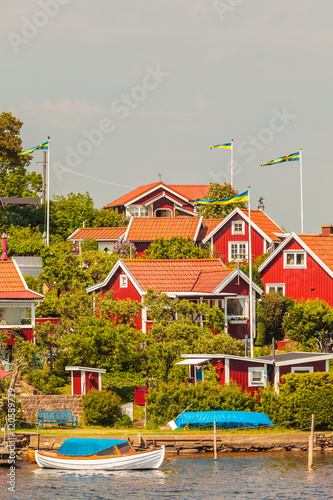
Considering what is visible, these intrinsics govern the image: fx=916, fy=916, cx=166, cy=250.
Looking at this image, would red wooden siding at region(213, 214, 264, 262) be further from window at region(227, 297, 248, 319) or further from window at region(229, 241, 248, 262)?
window at region(227, 297, 248, 319)

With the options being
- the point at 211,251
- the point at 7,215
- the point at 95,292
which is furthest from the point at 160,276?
the point at 7,215

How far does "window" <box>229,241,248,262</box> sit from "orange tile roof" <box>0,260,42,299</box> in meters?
20.0

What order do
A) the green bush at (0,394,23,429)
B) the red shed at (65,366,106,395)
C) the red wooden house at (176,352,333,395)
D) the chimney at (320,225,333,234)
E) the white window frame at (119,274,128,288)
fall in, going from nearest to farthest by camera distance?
the green bush at (0,394,23,429)
the red shed at (65,366,106,395)
the red wooden house at (176,352,333,395)
the white window frame at (119,274,128,288)
the chimney at (320,225,333,234)

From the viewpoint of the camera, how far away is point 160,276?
201 feet

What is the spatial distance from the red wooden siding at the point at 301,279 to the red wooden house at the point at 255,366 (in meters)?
14.3

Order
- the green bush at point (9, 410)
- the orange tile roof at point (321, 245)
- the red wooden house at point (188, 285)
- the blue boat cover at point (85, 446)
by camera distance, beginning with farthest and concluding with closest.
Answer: the orange tile roof at point (321, 245) → the red wooden house at point (188, 285) → the green bush at point (9, 410) → the blue boat cover at point (85, 446)

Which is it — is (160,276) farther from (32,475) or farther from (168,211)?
(168,211)

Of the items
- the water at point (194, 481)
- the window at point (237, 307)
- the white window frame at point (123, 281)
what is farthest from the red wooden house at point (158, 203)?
the water at point (194, 481)

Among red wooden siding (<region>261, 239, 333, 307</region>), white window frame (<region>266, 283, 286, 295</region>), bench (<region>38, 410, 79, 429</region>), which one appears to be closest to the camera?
bench (<region>38, 410, 79, 429</region>)

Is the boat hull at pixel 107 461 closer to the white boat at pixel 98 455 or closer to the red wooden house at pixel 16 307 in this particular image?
the white boat at pixel 98 455

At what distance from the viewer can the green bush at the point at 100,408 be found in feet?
155

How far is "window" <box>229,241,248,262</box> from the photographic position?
2936 inches

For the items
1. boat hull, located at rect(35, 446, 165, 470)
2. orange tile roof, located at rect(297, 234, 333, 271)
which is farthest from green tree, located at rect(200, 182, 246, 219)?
boat hull, located at rect(35, 446, 165, 470)

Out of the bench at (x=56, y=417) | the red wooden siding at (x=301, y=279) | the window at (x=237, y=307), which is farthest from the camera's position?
the red wooden siding at (x=301, y=279)
